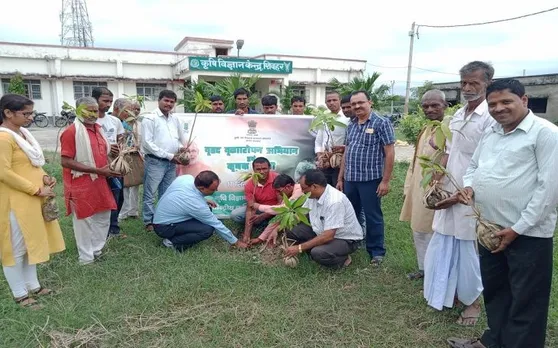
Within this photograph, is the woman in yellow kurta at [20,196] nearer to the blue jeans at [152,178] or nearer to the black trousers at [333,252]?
the blue jeans at [152,178]

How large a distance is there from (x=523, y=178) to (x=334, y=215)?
1763mm

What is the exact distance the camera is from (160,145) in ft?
15.5

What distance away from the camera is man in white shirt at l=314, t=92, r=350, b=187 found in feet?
15.1

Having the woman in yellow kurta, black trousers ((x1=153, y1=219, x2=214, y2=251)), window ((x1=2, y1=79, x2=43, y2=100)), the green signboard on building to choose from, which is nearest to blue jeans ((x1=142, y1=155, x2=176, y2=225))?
black trousers ((x1=153, y1=219, x2=214, y2=251))

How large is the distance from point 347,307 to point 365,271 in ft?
2.41

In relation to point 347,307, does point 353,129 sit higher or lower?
higher

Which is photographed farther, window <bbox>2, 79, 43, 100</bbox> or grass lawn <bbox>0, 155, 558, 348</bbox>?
window <bbox>2, 79, 43, 100</bbox>

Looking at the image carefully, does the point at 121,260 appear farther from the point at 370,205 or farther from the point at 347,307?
the point at 370,205

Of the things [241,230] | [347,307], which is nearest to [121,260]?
[241,230]

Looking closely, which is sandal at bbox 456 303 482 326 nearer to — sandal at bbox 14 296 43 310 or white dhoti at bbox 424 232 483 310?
white dhoti at bbox 424 232 483 310

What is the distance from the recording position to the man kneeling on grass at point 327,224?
11.8 feet

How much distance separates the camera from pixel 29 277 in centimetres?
329

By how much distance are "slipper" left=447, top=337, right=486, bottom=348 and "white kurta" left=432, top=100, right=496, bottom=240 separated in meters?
0.71

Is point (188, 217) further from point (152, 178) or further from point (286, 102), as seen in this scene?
point (286, 102)
